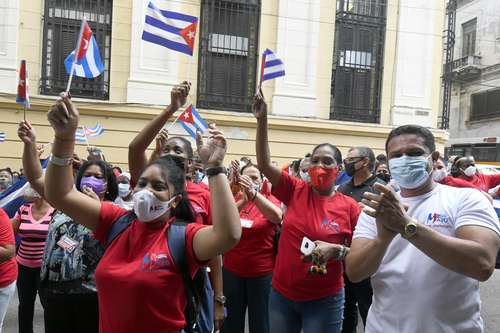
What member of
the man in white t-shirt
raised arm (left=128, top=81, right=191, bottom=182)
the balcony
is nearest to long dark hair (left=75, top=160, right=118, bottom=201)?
raised arm (left=128, top=81, right=191, bottom=182)

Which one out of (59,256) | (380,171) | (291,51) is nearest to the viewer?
(59,256)

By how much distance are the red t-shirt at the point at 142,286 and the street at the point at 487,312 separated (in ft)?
11.7

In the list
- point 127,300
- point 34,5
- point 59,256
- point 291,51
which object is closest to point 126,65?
point 34,5

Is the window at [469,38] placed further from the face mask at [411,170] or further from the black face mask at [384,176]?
the face mask at [411,170]

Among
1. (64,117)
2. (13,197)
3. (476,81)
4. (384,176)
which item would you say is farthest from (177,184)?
(476,81)

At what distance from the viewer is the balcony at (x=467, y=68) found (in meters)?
31.1

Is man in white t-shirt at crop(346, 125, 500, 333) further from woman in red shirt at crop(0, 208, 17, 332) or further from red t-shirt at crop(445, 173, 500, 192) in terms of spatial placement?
red t-shirt at crop(445, 173, 500, 192)

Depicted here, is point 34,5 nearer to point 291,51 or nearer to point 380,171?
point 291,51

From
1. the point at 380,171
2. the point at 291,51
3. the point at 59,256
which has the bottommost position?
the point at 59,256

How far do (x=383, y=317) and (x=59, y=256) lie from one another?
2.13m

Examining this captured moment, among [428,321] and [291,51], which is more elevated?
[291,51]

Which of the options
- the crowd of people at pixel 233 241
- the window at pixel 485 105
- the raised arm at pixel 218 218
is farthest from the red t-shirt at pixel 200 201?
the window at pixel 485 105

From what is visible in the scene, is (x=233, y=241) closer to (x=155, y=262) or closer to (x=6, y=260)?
(x=155, y=262)

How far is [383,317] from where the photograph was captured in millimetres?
2455
